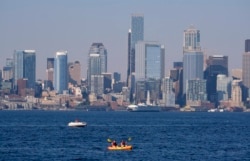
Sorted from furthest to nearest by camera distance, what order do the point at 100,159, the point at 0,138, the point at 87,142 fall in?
the point at 0,138, the point at 87,142, the point at 100,159

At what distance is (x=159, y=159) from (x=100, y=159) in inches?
249

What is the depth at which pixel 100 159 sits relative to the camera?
4161 inches

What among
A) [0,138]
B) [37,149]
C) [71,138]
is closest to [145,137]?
[71,138]

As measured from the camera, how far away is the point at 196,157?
359ft

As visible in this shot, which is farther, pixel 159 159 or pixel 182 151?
pixel 182 151

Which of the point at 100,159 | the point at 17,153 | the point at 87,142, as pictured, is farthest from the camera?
the point at 87,142

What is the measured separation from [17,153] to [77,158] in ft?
33.3

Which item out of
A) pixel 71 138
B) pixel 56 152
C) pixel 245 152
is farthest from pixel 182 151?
pixel 71 138

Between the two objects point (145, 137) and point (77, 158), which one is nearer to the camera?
point (77, 158)

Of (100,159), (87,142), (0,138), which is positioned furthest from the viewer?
(0,138)

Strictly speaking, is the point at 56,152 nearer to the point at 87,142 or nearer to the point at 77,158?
the point at 77,158

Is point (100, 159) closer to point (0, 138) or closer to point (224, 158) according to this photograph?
point (224, 158)

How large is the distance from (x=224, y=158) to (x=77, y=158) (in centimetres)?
1598

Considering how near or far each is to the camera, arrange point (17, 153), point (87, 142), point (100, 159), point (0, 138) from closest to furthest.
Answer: point (100, 159)
point (17, 153)
point (87, 142)
point (0, 138)
